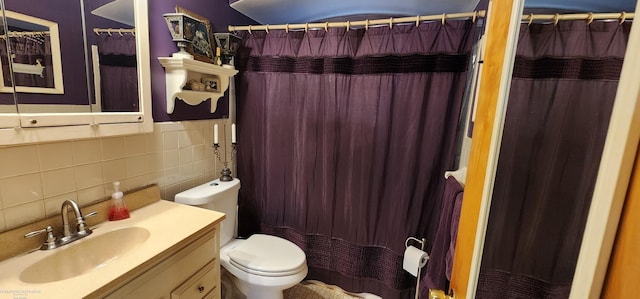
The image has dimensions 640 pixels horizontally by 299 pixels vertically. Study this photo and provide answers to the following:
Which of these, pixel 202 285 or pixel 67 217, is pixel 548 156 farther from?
pixel 67 217

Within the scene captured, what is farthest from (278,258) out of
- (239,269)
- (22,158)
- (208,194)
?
(22,158)

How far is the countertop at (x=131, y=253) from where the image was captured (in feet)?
2.59

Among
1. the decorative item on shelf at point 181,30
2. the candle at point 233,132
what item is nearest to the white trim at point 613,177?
the decorative item on shelf at point 181,30

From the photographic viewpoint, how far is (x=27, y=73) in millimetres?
934

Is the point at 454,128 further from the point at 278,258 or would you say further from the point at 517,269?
the point at 278,258

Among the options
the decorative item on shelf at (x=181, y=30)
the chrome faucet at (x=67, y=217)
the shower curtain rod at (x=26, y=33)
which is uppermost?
the decorative item on shelf at (x=181, y=30)

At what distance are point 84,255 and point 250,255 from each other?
0.79m

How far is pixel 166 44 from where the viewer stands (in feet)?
4.82

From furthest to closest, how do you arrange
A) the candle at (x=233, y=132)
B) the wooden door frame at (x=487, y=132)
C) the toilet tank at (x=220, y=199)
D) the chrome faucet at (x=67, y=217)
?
the candle at (x=233, y=132), the toilet tank at (x=220, y=199), the chrome faucet at (x=67, y=217), the wooden door frame at (x=487, y=132)

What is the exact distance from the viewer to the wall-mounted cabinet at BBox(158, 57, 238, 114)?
1.43m

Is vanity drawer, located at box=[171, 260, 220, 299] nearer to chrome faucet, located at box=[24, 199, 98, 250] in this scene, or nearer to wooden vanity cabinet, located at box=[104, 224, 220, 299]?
wooden vanity cabinet, located at box=[104, 224, 220, 299]

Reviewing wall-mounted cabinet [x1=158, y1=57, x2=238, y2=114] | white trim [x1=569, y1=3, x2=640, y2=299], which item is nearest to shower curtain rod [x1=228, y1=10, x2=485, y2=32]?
wall-mounted cabinet [x1=158, y1=57, x2=238, y2=114]

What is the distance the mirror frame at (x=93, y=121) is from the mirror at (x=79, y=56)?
29 mm

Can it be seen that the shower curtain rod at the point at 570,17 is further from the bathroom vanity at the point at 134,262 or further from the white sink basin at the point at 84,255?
the white sink basin at the point at 84,255
